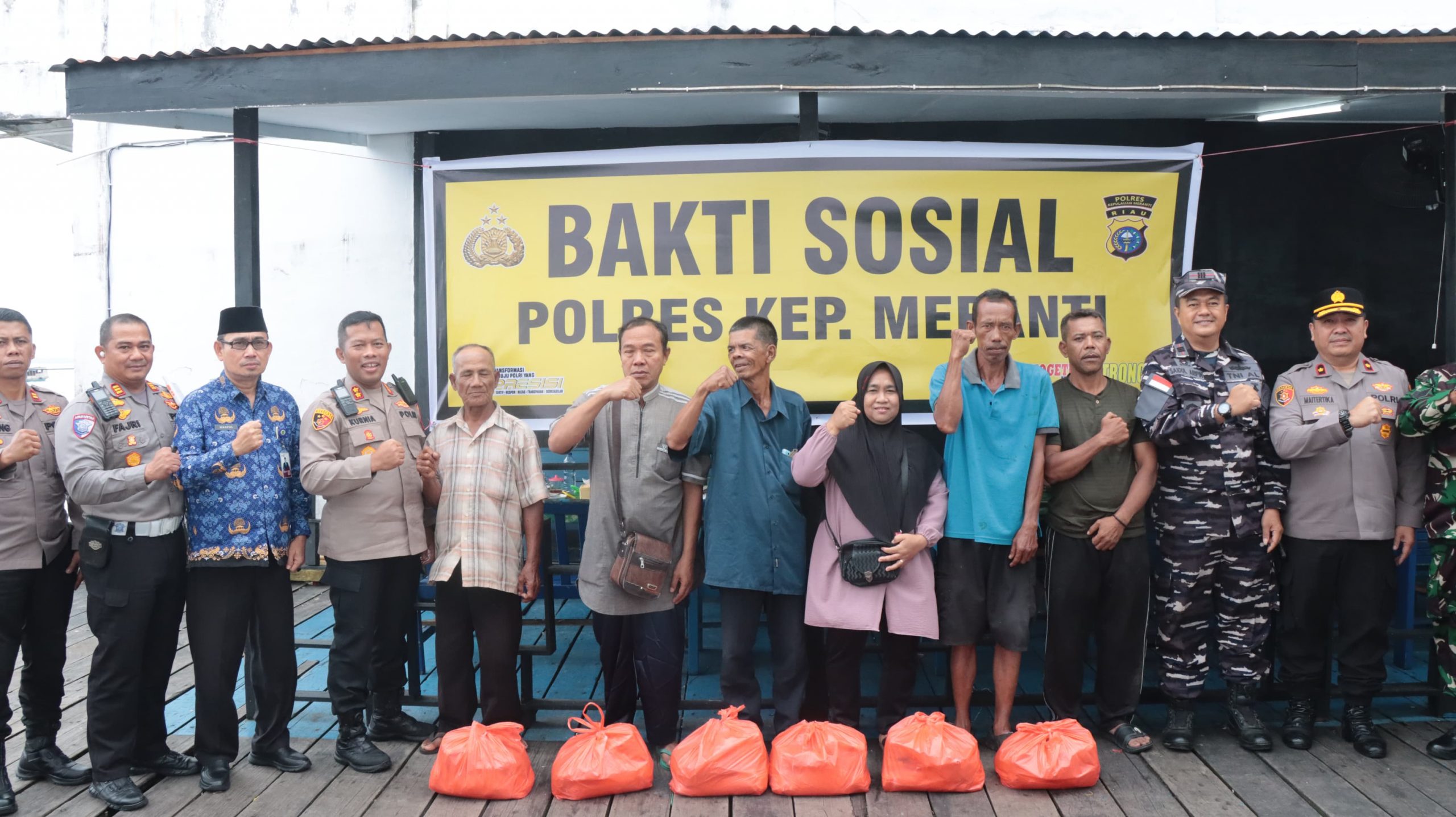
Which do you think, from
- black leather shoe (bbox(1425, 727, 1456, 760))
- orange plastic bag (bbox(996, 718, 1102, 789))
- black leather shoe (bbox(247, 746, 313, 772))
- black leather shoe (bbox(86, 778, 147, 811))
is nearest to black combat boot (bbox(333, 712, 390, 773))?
black leather shoe (bbox(247, 746, 313, 772))

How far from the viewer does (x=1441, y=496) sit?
12.3 feet

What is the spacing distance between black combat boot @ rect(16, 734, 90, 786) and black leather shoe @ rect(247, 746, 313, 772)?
1.96 ft

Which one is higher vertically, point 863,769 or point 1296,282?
point 1296,282

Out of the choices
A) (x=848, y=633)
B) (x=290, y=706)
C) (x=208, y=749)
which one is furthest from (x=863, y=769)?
(x=208, y=749)

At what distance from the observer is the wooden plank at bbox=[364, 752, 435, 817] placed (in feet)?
11.2

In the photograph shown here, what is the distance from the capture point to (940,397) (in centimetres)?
373

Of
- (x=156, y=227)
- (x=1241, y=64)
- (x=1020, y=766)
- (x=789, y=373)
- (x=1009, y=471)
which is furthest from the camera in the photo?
(x=156, y=227)

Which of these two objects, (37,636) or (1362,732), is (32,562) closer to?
(37,636)

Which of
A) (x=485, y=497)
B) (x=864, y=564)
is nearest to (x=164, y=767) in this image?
(x=485, y=497)

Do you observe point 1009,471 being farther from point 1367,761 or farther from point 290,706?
point 290,706

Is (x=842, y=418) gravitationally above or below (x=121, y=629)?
above

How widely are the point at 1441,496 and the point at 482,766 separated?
3.87 m

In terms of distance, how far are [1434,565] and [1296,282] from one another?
2383 mm

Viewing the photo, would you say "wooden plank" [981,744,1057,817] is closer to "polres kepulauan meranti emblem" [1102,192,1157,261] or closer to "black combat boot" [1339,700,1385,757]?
"black combat boot" [1339,700,1385,757]
